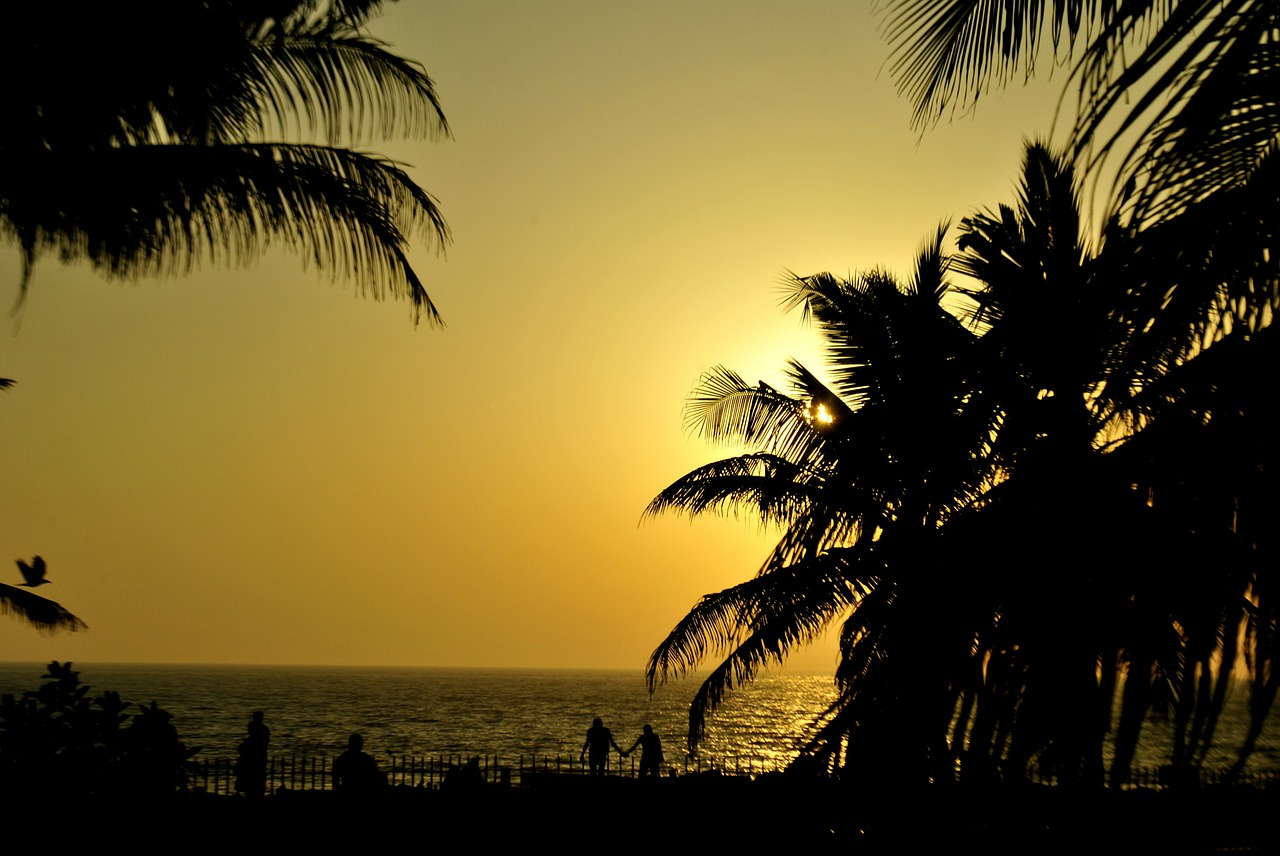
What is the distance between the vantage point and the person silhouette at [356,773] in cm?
1220

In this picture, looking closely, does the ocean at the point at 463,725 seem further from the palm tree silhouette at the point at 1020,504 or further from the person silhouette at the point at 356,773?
the palm tree silhouette at the point at 1020,504

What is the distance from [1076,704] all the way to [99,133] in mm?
7930

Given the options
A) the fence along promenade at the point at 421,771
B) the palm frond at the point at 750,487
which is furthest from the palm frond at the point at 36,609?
the palm frond at the point at 750,487

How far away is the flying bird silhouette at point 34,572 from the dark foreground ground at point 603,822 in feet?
9.54

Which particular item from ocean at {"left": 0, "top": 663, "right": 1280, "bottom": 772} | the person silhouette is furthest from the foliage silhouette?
ocean at {"left": 0, "top": 663, "right": 1280, "bottom": 772}

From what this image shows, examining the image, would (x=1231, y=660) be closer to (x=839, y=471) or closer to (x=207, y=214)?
(x=207, y=214)

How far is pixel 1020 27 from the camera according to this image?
336 cm

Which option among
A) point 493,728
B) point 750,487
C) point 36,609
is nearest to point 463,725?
point 493,728

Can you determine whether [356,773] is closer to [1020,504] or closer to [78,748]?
[78,748]

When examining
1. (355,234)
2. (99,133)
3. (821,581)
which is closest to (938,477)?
(821,581)

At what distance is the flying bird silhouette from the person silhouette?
167 inches

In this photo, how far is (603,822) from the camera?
1330 centimetres

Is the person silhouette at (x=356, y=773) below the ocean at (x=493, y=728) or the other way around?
the other way around

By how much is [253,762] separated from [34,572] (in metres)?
5.19
